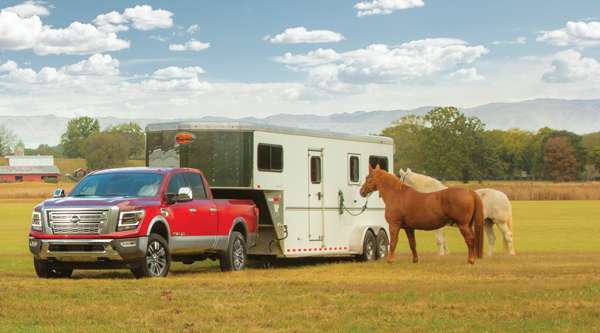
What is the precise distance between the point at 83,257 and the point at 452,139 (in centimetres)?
11565

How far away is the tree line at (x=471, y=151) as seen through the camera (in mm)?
123750

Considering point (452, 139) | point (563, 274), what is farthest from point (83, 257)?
point (452, 139)

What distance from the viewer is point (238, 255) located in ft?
50.3

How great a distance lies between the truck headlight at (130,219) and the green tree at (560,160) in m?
133

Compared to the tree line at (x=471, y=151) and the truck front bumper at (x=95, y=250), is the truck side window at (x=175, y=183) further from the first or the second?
Result: the tree line at (x=471, y=151)

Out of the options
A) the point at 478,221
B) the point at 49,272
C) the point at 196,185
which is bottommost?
the point at 49,272

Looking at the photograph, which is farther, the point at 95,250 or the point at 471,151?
the point at 471,151

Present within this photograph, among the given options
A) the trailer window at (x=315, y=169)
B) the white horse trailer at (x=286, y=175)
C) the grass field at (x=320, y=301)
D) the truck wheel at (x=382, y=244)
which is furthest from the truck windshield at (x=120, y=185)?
the truck wheel at (x=382, y=244)

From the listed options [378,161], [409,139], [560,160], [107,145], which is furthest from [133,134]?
[378,161]

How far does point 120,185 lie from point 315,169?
548 cm

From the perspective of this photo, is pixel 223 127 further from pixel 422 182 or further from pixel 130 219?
pixel 422 182

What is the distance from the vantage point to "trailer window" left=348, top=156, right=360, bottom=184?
18.9 metres

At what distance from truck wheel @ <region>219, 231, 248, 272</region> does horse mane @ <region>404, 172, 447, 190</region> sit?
5.85m

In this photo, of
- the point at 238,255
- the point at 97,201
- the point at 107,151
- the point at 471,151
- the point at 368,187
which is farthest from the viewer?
the point at 107,151
